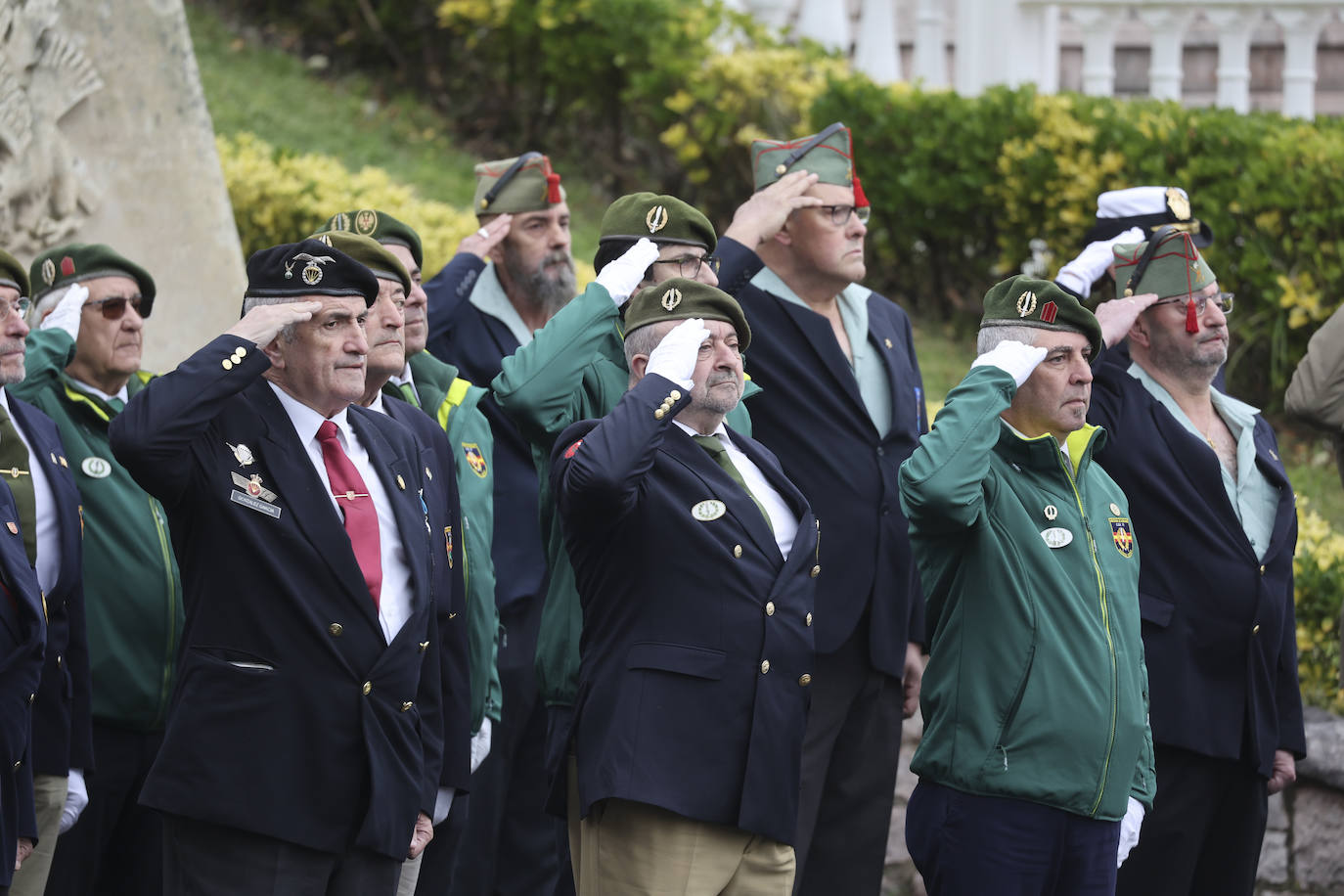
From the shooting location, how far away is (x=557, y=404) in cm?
486

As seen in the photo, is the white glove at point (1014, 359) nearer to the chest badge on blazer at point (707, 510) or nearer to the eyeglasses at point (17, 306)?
the chest badge on blazer at point (707, 510)

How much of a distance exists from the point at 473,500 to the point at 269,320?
4.03 feet

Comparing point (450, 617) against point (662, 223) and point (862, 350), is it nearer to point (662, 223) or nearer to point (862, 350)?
point (662, 223)

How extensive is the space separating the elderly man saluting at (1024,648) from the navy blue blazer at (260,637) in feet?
4.54

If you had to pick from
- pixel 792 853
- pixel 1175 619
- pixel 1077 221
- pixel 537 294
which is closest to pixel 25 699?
pixel 792 853

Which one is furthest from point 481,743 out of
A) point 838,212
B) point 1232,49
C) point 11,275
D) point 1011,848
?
point 1232,49

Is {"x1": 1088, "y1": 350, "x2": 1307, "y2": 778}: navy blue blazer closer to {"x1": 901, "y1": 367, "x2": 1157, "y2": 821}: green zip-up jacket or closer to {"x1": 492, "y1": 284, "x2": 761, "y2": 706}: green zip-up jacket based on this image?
{"x1": 901, "y1": 367, "x2": 1157, "y2": 821}: green zip-up jacket

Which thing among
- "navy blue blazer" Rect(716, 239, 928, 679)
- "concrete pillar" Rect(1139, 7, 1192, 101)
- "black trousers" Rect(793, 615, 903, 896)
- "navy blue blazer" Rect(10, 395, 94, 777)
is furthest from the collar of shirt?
"concrete pillar" Rect(1139, 7, 1192, 101)

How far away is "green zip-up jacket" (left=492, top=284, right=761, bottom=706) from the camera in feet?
15.8

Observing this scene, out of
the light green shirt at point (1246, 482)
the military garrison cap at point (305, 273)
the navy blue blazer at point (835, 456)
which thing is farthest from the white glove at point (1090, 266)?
the military garrison cap at point (305, 273)

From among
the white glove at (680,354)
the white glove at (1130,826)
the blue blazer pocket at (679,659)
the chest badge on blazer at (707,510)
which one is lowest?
the white glove at (1130,826)

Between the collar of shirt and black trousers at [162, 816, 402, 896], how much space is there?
8.21ft

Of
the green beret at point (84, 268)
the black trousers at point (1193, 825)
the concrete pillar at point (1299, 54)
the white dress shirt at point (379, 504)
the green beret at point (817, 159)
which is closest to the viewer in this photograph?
the white dress shirt at point (379, 504)

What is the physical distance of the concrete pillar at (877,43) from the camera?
10945mm
